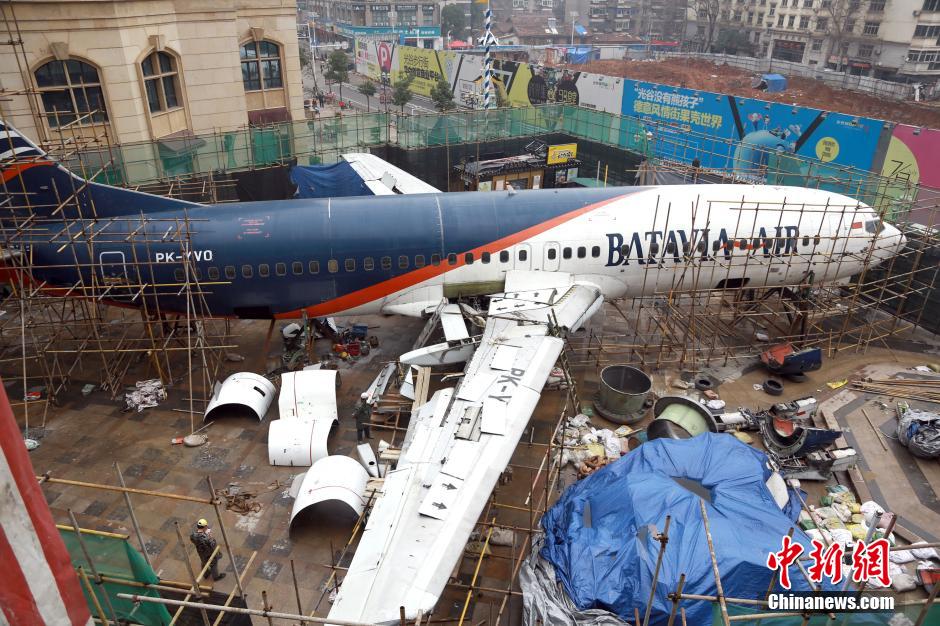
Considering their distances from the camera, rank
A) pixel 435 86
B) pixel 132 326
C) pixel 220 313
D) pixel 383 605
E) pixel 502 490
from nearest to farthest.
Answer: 1. pixel 383 605
2. pixel 502 490
3. pixel 220 313
4. pixel 132 326
5. pixel 435 86

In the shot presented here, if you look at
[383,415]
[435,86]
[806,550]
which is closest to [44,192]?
[383,415]

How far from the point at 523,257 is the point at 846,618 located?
1368 cm

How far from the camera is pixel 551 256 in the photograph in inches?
811

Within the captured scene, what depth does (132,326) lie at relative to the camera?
23.7 metres

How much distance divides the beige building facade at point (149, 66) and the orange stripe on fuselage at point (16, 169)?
412cm

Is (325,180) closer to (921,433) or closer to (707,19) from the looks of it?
(921,433)

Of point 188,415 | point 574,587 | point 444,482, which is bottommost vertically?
point 188,415

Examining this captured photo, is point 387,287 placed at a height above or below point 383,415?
above

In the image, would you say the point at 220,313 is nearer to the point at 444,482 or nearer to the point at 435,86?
the point at 444,482

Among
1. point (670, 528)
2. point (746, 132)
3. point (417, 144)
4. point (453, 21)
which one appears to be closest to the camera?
point (670, 528)

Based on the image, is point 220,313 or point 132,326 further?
point 132,326

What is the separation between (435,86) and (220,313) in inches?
2438

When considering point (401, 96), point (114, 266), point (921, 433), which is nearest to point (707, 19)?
point (401, 96)

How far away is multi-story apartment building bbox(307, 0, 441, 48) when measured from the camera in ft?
369
